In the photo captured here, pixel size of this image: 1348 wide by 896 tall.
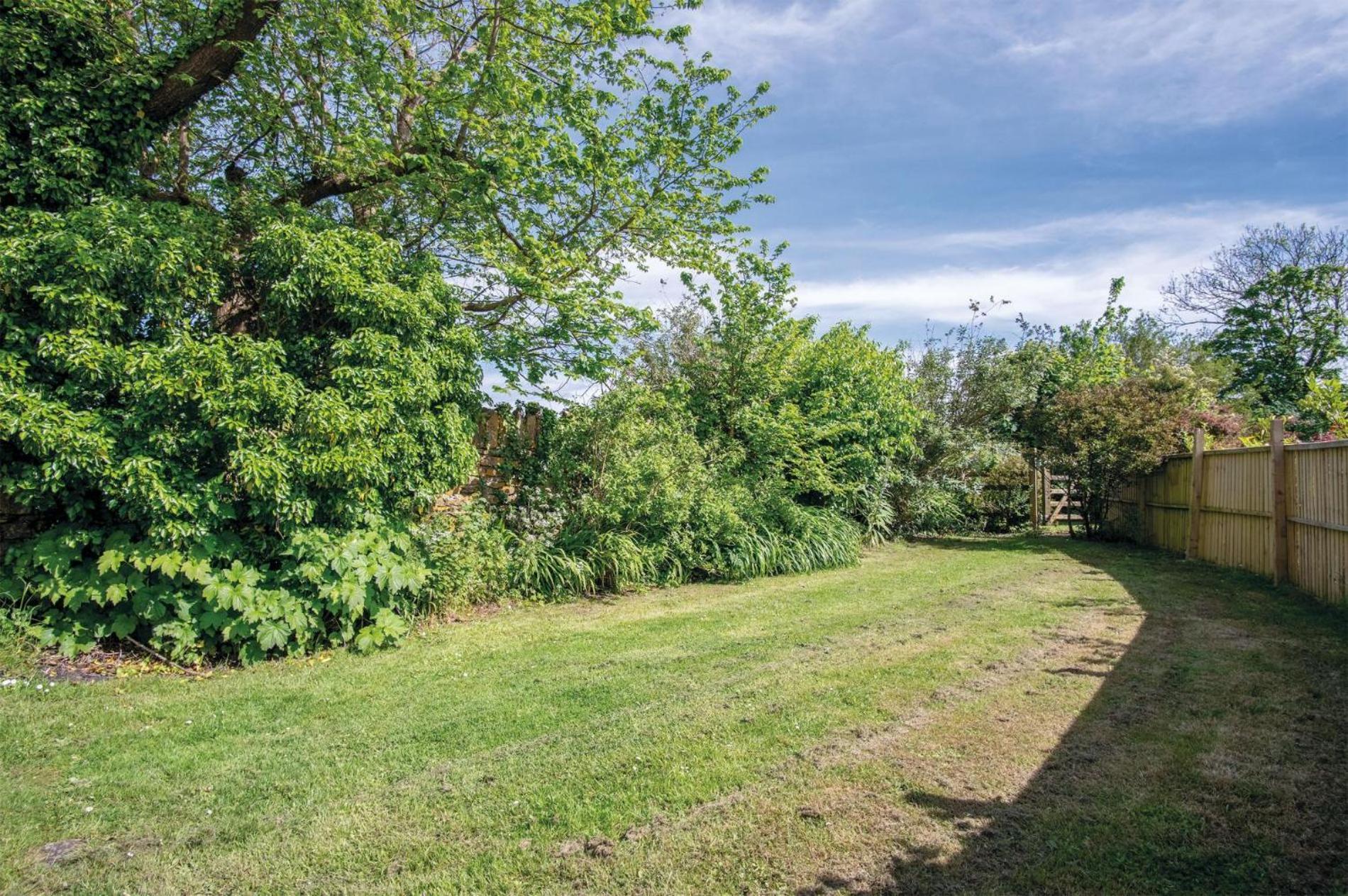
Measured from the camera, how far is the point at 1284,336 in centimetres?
2067

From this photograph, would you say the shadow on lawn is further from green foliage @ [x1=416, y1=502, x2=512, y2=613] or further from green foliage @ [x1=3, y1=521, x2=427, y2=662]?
green foliage @ [x1=416, y1=502, x2=512, y2=613]

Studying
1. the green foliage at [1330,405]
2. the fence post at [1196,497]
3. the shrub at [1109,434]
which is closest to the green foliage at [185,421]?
the green foliage at [1330,405]

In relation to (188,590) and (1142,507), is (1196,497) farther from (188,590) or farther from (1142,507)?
(188,590)

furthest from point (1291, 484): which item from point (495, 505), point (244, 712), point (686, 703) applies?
point (244, 712)

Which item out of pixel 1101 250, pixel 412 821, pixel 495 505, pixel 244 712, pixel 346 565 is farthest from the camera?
pixel 1101 250

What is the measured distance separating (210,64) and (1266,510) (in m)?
12.1

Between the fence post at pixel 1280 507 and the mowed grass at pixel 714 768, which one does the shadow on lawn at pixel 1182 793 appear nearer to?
the mowed grass at pixel 714 768

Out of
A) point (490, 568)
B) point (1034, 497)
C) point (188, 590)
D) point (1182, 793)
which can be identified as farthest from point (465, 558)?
point (1034, 497)

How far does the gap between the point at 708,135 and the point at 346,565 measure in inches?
254

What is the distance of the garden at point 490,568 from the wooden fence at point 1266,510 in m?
0.45

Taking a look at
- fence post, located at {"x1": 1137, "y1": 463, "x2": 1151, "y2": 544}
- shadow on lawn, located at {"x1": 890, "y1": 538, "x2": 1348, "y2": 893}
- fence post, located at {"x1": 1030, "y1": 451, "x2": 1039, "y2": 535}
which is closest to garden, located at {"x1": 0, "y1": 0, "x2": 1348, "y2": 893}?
shadow on lawn, located at {"x1": 890, "y1": 538, "x2": 1348, "y2": 893}

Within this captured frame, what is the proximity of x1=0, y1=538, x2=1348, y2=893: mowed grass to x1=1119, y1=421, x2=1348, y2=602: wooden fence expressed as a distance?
1622 mm

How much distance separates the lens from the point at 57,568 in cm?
496

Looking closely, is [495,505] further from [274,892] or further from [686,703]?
[274,892]
